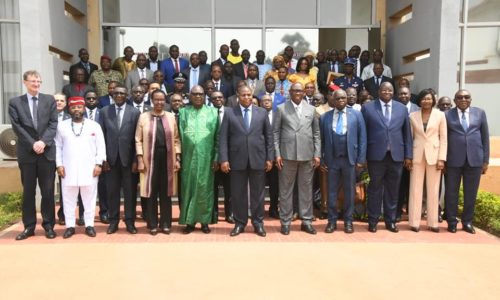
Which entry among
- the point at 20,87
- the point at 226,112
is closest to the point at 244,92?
the point at 226,112

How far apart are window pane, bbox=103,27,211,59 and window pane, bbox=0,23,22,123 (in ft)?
8.01

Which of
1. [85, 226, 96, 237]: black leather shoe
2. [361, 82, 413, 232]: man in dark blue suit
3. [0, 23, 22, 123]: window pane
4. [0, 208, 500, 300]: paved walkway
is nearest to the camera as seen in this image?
[0, 208, 500, 300]: paved walkway

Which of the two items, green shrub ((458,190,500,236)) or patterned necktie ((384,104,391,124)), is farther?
green shrub ((458,190,500,236))

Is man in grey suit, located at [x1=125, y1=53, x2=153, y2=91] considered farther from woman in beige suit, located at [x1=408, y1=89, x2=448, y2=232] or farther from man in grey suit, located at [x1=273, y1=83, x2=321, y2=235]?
woman in beige suit, located at [x1=408, y1=89, x2=448, y2=232]

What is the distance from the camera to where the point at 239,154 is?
20.4ft

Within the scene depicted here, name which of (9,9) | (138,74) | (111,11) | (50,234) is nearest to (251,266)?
(50,234)

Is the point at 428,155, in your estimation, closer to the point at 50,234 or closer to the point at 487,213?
the point at 487,213

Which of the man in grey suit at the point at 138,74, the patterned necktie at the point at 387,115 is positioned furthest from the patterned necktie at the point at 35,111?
the patterned necktie at the point at 387,115

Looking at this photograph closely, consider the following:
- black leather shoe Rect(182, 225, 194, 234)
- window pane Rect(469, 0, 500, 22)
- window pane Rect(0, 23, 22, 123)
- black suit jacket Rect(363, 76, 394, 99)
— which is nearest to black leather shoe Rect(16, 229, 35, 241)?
black leather shoe Rect(182, 225, 194, 234)

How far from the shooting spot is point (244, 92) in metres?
6.25

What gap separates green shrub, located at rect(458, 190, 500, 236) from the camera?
6.81 metres

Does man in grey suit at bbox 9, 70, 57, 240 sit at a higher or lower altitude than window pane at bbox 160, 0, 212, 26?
lower

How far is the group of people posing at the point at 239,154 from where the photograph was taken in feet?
20.1

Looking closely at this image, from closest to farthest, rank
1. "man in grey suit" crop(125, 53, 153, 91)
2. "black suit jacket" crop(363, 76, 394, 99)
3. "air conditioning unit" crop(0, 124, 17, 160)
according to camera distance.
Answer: "air conditioning unit" crop(0, 124, 17, 160)
"man in grey suit" crop(125, 53, 153, 91)
"black suit jacket" crop(363, 76, 394, 99)
